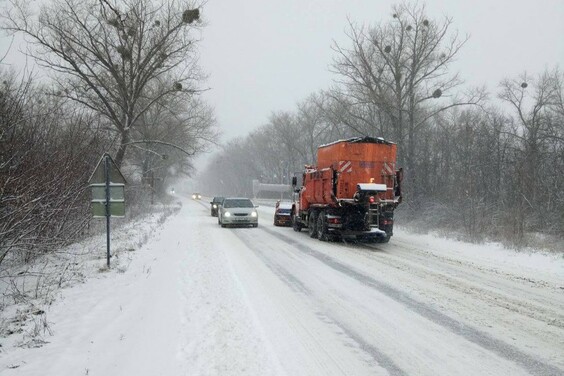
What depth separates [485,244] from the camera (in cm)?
1515

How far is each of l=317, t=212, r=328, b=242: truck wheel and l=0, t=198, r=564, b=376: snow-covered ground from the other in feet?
16.0

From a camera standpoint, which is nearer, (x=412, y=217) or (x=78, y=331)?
(x=78, y=331)

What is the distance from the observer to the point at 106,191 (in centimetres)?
1000

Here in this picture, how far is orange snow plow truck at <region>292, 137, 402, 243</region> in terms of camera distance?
15258 millimetres

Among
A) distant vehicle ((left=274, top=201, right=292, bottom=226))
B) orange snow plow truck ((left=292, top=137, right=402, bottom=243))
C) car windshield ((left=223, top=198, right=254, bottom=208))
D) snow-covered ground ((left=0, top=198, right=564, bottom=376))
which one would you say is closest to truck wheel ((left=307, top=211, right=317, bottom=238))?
orange snow plow truck ((left=292, top=137, right=402, bottom=243))

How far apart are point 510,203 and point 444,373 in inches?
734

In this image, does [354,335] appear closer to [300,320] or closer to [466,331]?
[300,320]

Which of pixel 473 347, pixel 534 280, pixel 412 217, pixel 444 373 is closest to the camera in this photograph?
pixel 444 373

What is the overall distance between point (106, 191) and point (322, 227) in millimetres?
8934

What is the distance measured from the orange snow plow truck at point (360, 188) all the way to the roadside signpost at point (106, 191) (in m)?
7.91

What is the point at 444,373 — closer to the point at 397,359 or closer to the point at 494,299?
the point at 397,359

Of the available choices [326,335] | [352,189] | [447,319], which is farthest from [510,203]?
[326,335]

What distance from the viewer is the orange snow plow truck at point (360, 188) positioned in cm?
1526

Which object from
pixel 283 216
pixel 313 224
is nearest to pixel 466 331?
pixel 313 224
